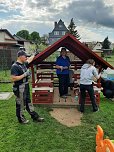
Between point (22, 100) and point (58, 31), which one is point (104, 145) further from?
point (58, 31)

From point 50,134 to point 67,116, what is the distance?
5.28ft

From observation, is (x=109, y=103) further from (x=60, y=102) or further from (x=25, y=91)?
(x=25, y=91)

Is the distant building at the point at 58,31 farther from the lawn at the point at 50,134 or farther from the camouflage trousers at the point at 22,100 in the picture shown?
the camouflage trousers at the point at 22,100

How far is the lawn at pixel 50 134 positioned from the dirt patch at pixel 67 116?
0.58 feet

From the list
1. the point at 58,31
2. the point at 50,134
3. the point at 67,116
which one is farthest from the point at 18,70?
the point at 58,31

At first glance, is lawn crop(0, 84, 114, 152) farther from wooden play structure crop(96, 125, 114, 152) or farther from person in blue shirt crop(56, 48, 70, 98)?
person in blue shirt crop(56, 48, 70, 98)

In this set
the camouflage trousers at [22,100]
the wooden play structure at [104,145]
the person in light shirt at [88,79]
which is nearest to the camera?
the wooden play structure at [104,145]

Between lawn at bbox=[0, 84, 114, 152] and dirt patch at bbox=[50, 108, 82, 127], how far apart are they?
18 centimetres

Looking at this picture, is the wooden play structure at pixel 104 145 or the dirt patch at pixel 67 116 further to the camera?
the dirt patch at pixel 67 116

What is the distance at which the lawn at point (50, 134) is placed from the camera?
18.2ft

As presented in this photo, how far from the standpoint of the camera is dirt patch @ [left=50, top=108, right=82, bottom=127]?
284 inches

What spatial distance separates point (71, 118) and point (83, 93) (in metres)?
0.99

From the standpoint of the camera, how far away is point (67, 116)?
7781mm

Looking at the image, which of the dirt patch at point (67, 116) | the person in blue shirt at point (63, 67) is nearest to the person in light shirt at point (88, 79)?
the dirt patch at point (67, 116)
